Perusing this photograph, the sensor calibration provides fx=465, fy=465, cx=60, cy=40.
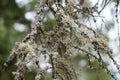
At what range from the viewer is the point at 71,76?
1.35 m

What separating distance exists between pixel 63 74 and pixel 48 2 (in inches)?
8.8

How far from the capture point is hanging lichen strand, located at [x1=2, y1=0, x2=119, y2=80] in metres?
1.26

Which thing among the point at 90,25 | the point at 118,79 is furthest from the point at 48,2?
the point at 118,79

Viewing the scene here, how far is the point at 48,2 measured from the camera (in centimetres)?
141

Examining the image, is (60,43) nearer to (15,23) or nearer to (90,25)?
(90,25)

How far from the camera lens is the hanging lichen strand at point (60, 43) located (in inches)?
49.6

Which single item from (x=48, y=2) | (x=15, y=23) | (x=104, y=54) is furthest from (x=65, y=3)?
(x=15, y=23)

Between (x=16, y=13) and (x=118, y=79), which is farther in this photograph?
(x=16, y=13)

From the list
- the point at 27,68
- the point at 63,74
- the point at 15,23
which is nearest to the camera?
the point at 27,68

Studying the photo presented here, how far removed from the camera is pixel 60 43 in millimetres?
1347

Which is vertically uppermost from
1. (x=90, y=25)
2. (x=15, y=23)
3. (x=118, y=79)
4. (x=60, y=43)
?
(x=15, y=23)

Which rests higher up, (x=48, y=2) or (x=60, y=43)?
(x=48, y=2)

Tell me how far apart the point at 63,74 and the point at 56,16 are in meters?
0.17

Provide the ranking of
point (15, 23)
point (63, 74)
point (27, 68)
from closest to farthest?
point (27, 68) → point (63, 74) → point (15, 23)
